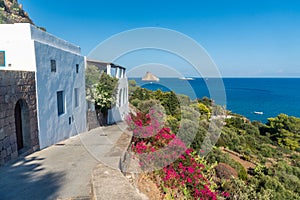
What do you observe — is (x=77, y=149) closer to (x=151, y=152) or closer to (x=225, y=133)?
(x=151, y=152)

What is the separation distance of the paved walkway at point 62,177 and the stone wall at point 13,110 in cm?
32

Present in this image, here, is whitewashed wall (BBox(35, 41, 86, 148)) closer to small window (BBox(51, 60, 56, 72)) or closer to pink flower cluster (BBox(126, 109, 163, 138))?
small window (BBox(51, 60, 56, 72))

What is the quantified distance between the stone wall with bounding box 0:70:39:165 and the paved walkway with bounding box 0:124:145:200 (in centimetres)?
32

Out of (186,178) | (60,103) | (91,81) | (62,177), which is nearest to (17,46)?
(60,103)

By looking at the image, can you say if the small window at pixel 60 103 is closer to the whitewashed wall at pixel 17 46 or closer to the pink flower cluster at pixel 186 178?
the whitewashed wall at pixel 17 46

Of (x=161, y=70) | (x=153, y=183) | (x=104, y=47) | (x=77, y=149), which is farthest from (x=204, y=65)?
(x=77, y=149)

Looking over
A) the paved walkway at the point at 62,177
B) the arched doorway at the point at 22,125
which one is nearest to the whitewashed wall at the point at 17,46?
the arched doorway at the point at 22,125

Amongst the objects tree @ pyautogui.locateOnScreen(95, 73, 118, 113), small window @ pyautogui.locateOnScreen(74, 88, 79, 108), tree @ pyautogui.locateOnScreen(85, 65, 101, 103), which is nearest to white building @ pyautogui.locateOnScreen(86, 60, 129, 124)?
tree @ pyautogui.locateOnScreen(85, 65, 101, 103)

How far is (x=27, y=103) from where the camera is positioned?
5.69 meters

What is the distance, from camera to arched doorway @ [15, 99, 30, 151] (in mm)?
5605

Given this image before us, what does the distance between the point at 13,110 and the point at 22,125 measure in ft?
2.72

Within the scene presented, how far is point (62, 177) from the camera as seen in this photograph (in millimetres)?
4211

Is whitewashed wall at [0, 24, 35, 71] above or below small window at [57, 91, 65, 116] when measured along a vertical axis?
above

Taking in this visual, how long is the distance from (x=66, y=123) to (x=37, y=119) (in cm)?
214
